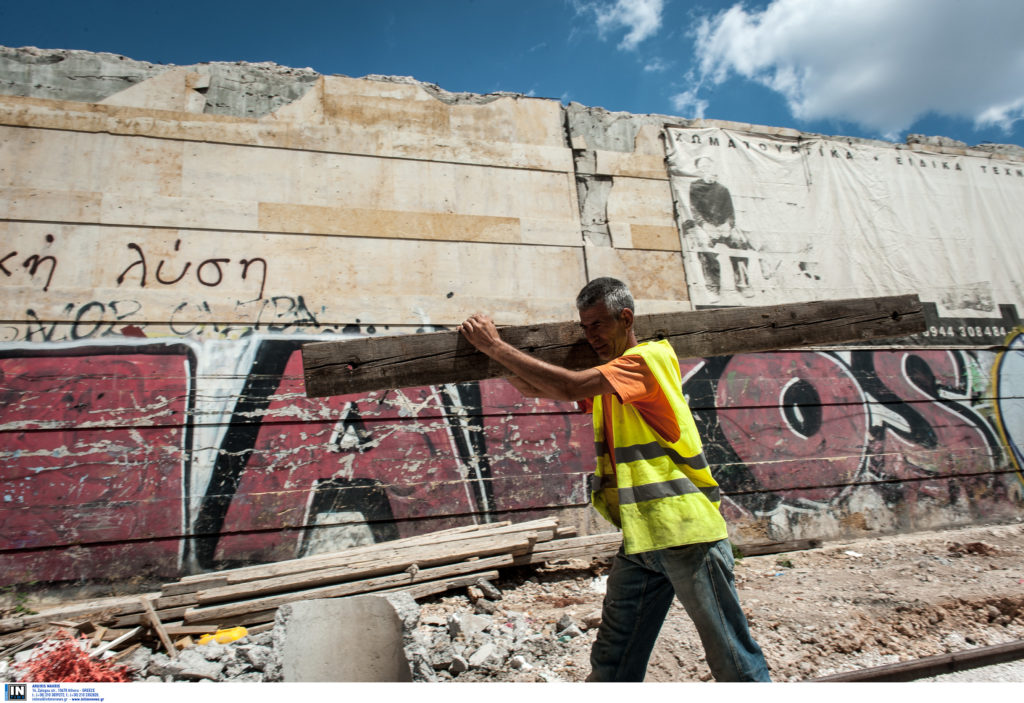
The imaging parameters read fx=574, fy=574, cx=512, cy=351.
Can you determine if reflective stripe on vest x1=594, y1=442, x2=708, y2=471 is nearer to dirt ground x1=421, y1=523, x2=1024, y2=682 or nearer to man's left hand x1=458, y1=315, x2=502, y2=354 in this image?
man's left hand x1=458, y1=315, x2=502, y2=354

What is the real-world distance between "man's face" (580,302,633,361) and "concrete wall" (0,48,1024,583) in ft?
11.0

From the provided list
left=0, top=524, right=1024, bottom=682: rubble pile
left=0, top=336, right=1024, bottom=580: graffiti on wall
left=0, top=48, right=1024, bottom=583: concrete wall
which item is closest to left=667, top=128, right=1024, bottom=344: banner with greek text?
left=0, top=48, right=1024, bottom=583: concrete wall

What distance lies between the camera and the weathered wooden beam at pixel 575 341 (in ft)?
7.01

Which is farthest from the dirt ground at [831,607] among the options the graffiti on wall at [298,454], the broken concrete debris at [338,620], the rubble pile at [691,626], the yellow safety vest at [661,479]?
the yellow safety vest at [661,479]

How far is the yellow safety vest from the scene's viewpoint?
6.00ft

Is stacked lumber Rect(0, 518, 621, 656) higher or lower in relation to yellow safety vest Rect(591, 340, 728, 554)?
lower

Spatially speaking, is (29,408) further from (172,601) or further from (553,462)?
(553,462)

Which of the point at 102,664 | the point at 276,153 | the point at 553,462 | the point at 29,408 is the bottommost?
the point at 102,664

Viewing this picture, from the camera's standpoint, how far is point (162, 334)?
4953mm

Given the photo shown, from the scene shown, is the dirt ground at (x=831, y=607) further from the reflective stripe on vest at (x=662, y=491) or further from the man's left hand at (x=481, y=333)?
the man's left hand at (x=481, y=333)

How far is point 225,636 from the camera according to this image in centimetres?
379

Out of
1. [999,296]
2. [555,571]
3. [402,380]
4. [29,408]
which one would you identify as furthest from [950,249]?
[29,408]

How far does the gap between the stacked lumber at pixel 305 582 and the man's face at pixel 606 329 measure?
270 cm

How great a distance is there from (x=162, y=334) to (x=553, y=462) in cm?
365
